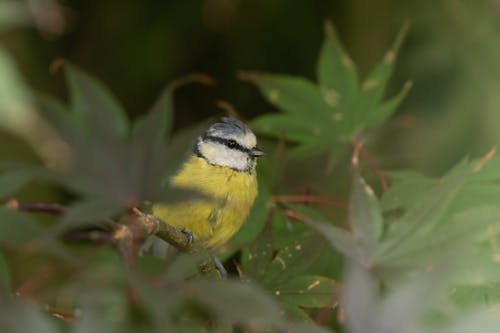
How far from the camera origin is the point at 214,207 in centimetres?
119

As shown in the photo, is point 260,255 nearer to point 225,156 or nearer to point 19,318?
point 19,318

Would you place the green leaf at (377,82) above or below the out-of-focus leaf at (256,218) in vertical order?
above

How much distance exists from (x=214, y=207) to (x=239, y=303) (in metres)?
0.74

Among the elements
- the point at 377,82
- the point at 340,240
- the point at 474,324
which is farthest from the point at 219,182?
the point at 474,324

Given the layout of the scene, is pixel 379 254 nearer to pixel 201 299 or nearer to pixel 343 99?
pixel 201 299

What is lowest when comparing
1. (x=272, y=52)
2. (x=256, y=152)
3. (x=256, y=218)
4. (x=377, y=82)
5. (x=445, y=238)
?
(x=445, y=238)

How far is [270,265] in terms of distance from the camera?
76 cm

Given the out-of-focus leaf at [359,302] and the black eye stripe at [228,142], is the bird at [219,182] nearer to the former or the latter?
the black eye stripe at [228,142]

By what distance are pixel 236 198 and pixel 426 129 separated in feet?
2.11

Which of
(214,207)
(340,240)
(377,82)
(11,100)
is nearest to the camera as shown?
(340,240)

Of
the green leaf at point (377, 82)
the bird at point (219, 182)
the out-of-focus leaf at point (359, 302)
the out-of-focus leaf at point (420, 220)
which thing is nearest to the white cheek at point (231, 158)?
the bird at point (219, 182)

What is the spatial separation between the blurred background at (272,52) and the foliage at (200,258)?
→ 3.00 ft

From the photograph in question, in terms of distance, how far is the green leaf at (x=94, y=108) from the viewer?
57cm

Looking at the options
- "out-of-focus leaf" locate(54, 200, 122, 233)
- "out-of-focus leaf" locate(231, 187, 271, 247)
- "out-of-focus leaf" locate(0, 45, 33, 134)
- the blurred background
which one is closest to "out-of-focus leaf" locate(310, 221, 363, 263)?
"out-of-focus leaf" locate(54, 200, 122, 233)
